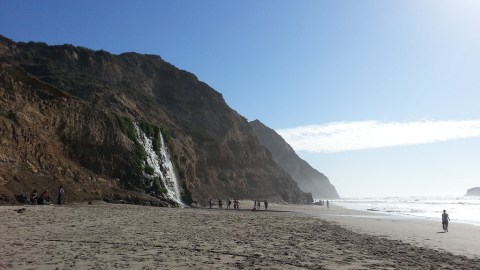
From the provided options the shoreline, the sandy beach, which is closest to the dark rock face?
the sandy beach

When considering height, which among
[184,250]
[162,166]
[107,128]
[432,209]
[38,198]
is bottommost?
[184,250]

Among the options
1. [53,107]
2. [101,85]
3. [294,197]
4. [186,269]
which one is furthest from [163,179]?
[294,197]

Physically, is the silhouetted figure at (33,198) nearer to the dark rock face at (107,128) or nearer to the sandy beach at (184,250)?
the dark rock face at (107,128)

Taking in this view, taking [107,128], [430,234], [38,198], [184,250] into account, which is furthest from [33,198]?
[430,234]

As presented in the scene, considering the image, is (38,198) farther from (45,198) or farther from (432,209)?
(432,209)

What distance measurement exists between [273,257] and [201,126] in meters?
85.6

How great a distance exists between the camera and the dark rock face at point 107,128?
3344 cm

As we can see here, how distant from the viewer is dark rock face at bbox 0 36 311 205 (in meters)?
33.4

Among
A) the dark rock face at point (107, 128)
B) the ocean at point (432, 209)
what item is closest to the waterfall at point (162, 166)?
the dark rock face at point (107, 128)

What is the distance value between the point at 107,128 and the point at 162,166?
9961 mm

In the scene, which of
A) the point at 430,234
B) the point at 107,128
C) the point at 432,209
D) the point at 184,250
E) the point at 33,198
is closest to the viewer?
the point at 184,250

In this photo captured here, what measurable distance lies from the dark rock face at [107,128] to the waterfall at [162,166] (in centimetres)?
234

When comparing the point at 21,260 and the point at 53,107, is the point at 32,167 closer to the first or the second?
the point at 53,107

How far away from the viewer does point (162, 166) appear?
168 ft
